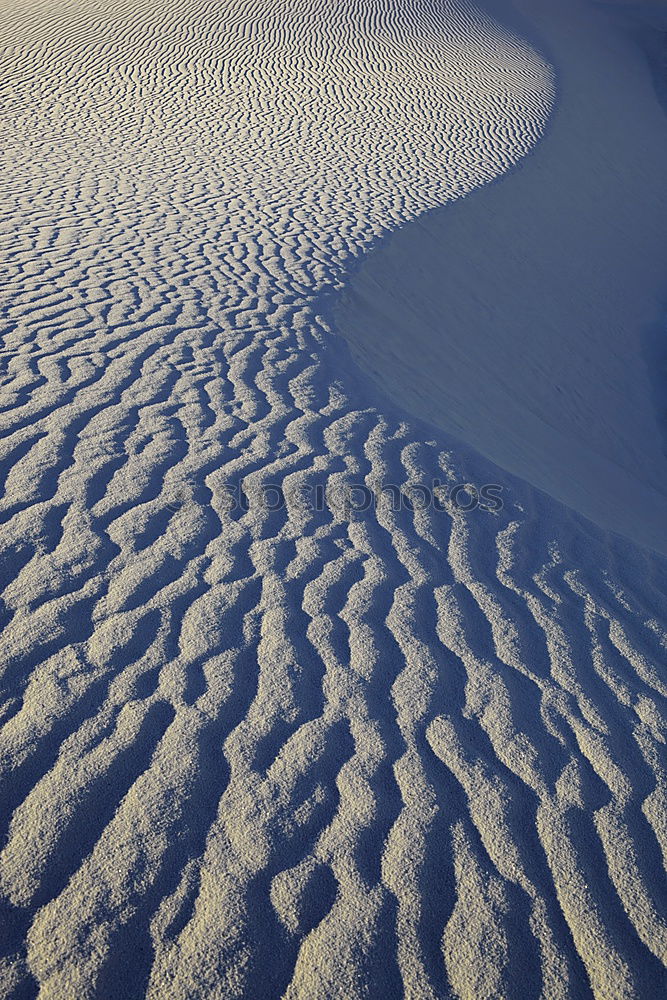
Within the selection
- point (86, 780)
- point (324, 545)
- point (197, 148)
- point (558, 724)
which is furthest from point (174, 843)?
point (197, 148)

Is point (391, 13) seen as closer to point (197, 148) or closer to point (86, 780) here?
point (197, 148)

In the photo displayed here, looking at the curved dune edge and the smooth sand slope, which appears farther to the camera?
the curved dune edge

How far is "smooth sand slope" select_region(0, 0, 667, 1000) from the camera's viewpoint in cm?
219

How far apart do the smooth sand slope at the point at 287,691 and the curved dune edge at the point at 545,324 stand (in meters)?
0.81

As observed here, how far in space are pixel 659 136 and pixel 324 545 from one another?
20523mm

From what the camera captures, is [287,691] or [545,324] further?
[545,324]

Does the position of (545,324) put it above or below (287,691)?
below

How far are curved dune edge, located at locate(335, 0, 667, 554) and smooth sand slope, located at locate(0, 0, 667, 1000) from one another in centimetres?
81

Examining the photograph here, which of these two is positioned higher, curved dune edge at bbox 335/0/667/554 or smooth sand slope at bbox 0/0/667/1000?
smooth sand slope at bbox 0/0/667/1000

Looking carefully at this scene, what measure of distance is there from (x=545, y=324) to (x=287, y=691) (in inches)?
311

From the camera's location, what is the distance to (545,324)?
9.73 m

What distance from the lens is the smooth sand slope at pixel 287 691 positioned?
2.19m

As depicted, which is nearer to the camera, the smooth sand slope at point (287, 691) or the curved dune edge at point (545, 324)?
the smooth sand slope at point (287, 691)

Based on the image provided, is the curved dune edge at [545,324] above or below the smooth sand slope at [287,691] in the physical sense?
below
